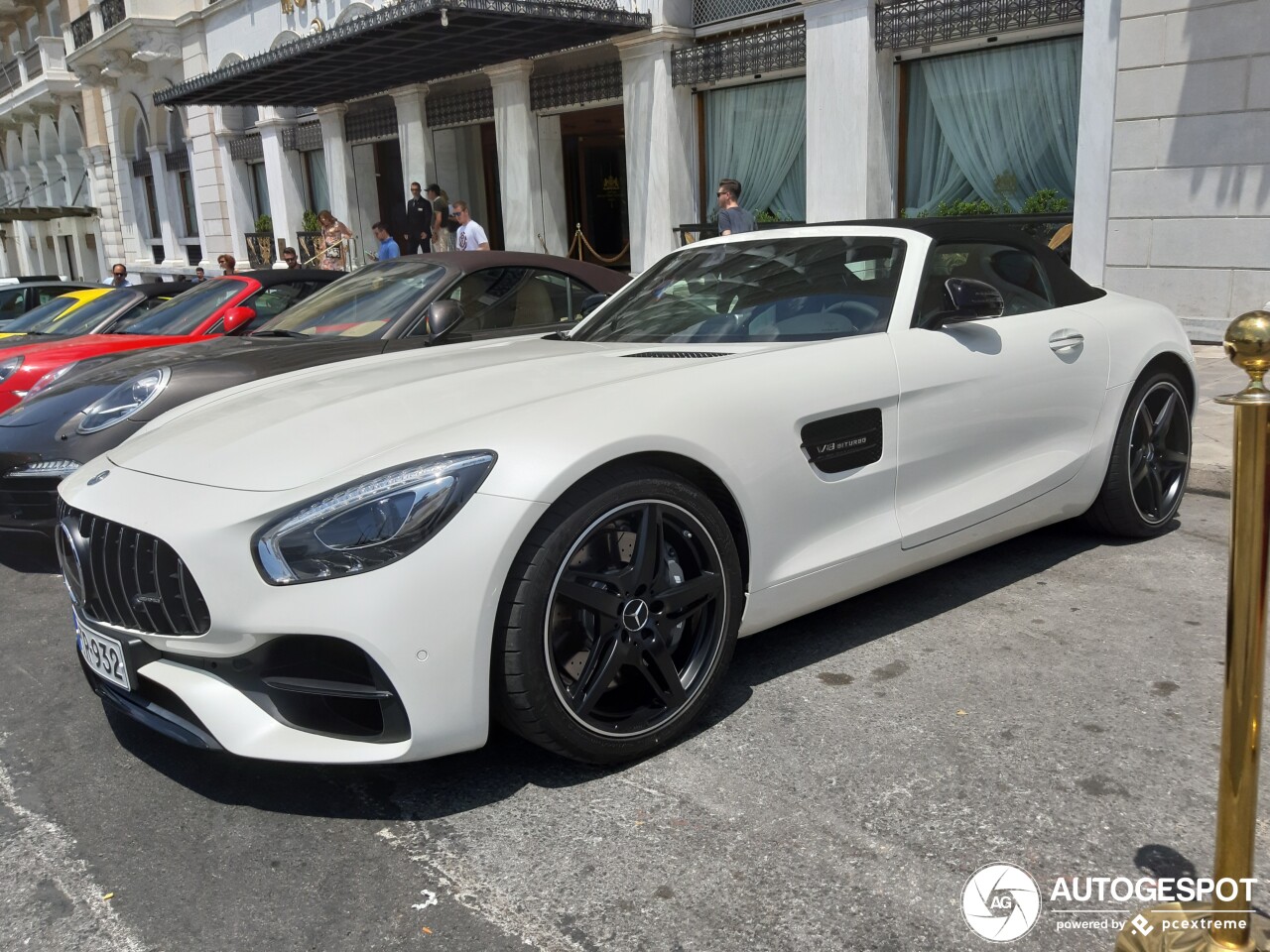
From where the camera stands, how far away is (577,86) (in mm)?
15148

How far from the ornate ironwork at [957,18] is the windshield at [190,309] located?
23.4 feet

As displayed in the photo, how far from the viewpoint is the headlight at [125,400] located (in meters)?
4.93

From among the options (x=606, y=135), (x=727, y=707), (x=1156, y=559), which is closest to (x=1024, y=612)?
(x=1156, y=559)

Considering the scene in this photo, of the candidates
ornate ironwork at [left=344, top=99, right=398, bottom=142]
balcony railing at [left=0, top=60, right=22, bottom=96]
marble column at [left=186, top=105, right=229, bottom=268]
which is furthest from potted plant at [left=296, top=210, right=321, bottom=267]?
balcony railing at [left=0, top=60, right=22, bottom=96]

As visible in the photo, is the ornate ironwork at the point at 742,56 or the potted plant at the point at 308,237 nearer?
the ornate ironwork at the point at 742,56

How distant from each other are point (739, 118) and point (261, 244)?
1397 centimetres

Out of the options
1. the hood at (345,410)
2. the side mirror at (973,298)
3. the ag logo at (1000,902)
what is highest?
the side mirror at (973,298)

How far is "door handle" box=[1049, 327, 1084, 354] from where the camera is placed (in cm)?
397

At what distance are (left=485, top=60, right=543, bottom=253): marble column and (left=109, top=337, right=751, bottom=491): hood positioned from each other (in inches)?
503

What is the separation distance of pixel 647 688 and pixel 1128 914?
1.23 m

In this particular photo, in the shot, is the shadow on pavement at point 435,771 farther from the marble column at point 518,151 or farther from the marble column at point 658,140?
the marble column at point 518,151

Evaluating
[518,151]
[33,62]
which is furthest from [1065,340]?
[33,62]

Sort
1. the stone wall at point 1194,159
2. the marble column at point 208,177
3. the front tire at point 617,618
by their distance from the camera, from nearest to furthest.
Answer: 1. the front tire at point 617,618
2. the stone wall at point 1194,159
3. the marble column at point 208,177

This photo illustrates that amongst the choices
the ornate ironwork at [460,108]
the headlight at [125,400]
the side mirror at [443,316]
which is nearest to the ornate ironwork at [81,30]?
the ornate ironwork at [460,108]
